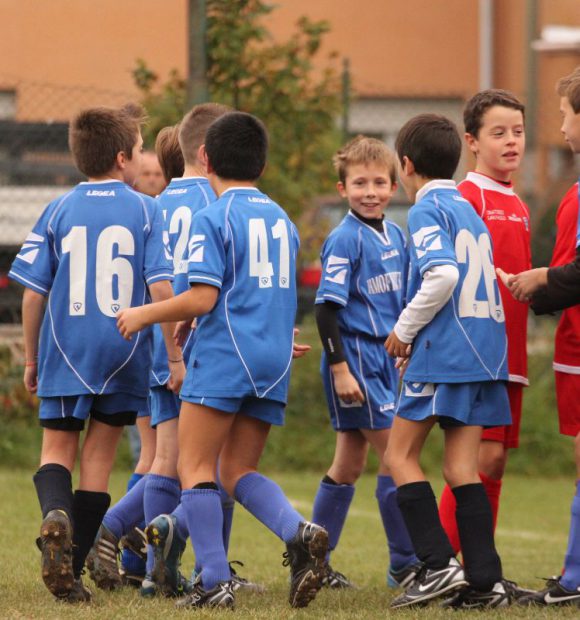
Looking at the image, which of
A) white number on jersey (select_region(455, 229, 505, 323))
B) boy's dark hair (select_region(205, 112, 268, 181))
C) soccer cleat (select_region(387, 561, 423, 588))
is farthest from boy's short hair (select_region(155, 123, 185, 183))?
soccer cleat (select_region(387, 561, 423, 588))

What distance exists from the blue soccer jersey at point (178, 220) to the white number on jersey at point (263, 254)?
0.64 metres

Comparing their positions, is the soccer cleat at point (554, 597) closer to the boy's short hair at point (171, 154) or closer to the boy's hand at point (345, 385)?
the boy's hand at point (345, 385)

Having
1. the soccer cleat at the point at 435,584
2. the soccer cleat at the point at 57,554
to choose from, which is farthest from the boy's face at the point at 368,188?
the soccer cleat at the point at 57,554

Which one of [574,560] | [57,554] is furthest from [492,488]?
[57,554]

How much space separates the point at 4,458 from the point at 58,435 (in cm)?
522

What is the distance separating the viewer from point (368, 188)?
232 inches

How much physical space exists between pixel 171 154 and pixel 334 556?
2.30 m

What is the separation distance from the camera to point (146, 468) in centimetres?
596

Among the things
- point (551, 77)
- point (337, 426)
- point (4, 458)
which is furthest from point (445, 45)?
point (337, 426)

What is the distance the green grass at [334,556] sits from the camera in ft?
15.5

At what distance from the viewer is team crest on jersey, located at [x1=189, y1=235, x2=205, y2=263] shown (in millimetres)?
4824

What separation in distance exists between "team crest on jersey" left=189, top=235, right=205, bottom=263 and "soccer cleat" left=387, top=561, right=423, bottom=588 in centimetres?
177

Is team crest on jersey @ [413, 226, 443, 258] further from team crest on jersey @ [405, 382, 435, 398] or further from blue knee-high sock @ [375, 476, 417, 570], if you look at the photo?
blue knee-high sock @ [375, 476, 417, 570]

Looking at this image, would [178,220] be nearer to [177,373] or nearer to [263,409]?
[177,373]
